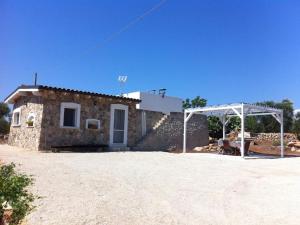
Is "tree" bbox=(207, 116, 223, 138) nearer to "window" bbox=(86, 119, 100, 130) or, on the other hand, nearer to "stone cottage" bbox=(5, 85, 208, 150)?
"stone cottage" bbox=(5, 85, 208, 150)

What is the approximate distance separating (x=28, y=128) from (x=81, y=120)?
2.64m

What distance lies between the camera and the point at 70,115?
1589cm

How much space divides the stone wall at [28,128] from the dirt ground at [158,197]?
5.70 meters

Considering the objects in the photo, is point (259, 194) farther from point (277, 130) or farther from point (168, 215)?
point (277, 130)

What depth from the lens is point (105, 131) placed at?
1700 cm

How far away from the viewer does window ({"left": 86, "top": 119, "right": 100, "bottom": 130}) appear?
53.3 feet

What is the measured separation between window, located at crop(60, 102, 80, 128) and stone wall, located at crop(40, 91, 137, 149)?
185 mm

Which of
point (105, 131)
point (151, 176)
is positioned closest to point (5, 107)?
point (105, 131)

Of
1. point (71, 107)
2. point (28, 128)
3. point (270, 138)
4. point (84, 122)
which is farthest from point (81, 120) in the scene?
point (270, 138)

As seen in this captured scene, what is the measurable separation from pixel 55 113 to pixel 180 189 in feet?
31.2

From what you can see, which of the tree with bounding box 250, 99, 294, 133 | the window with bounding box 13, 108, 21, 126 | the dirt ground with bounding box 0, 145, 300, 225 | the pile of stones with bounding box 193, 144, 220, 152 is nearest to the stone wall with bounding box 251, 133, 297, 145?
the tree with bounding box 250, 99, 294, 133

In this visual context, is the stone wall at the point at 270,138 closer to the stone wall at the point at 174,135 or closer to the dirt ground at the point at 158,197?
the stone wall at the point at 174,135

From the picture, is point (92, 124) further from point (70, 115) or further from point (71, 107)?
point (71, 107)

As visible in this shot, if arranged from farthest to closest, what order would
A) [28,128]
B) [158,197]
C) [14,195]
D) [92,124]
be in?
[92,124]
[28,128]
[158,197]
[14,195]
